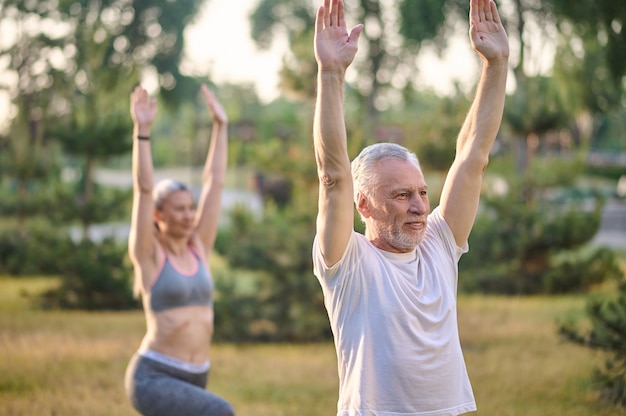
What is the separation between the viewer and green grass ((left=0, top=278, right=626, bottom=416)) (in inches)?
313

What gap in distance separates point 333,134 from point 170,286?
2343 millimetres

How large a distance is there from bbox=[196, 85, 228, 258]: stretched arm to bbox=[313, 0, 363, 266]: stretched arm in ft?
8.26

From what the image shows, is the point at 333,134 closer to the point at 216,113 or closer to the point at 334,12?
the point at 334,12

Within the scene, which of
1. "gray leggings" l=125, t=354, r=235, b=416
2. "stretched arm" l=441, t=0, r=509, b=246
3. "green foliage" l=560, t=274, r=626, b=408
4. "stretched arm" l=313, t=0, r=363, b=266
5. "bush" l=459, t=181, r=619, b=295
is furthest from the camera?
"bush" l=459, t=181, r=619, b=295

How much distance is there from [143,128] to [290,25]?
4070cm

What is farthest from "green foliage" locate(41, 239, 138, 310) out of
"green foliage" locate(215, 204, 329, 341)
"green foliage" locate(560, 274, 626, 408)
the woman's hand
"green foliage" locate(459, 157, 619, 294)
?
the woman's hand

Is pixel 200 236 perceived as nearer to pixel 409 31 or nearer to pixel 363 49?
pixel 409 31

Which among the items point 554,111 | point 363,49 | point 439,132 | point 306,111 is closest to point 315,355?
point 306,111

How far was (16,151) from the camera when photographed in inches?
698

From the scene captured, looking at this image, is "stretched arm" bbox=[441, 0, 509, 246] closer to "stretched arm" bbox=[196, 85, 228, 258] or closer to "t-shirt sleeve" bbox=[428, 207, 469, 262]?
"t-shirt sleeve" bbox=[428, 207, 469, 262]

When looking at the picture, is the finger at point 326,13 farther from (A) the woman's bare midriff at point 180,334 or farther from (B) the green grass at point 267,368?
(B) the green grass at point 267,368

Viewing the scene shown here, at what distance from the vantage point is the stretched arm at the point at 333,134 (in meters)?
3.04

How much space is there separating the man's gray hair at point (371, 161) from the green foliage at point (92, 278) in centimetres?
1121

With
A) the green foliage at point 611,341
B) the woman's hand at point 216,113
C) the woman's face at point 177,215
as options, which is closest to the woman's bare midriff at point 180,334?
the woman's face at point 177,215
